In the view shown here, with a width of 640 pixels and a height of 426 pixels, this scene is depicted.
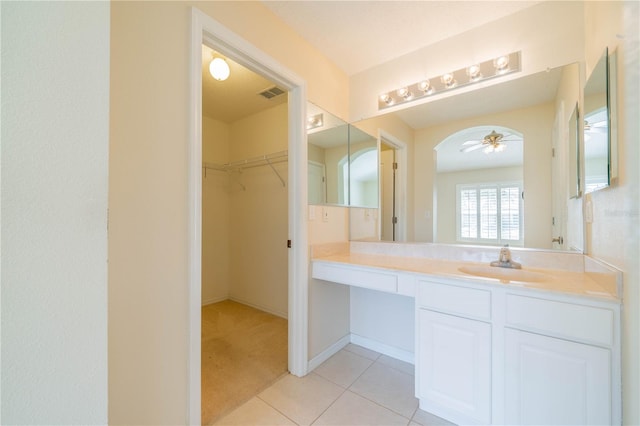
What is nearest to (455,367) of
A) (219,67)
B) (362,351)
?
(362,351)

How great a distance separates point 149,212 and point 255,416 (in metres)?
1.28

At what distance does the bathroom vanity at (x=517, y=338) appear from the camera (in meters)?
1.02

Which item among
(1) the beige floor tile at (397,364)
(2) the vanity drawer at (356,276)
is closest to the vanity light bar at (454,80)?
(2) the vanity drawer at (356,276)

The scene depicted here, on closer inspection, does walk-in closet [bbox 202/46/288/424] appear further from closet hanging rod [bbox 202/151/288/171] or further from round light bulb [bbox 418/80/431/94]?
round light bulb [bbox 418/80/431/94]

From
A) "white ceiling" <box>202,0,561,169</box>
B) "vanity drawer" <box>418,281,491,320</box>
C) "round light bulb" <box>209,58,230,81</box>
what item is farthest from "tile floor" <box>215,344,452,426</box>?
"round light bulb" <box>209,58,230,81</box>

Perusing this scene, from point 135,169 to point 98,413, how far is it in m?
0.87

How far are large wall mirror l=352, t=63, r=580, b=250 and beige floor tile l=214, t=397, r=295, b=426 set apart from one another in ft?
4.95

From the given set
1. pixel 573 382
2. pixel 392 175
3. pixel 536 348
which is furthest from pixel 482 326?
pixel 392 175

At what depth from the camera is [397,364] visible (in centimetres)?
199

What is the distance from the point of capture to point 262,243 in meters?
3.20

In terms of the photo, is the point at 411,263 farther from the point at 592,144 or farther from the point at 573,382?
the point at 592,144

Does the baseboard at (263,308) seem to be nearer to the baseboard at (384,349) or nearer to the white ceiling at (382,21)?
the baseboard at (384,349)

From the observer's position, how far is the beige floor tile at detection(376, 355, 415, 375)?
1.91 meters

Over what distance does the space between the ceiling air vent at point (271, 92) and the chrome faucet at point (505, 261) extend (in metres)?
2.42
